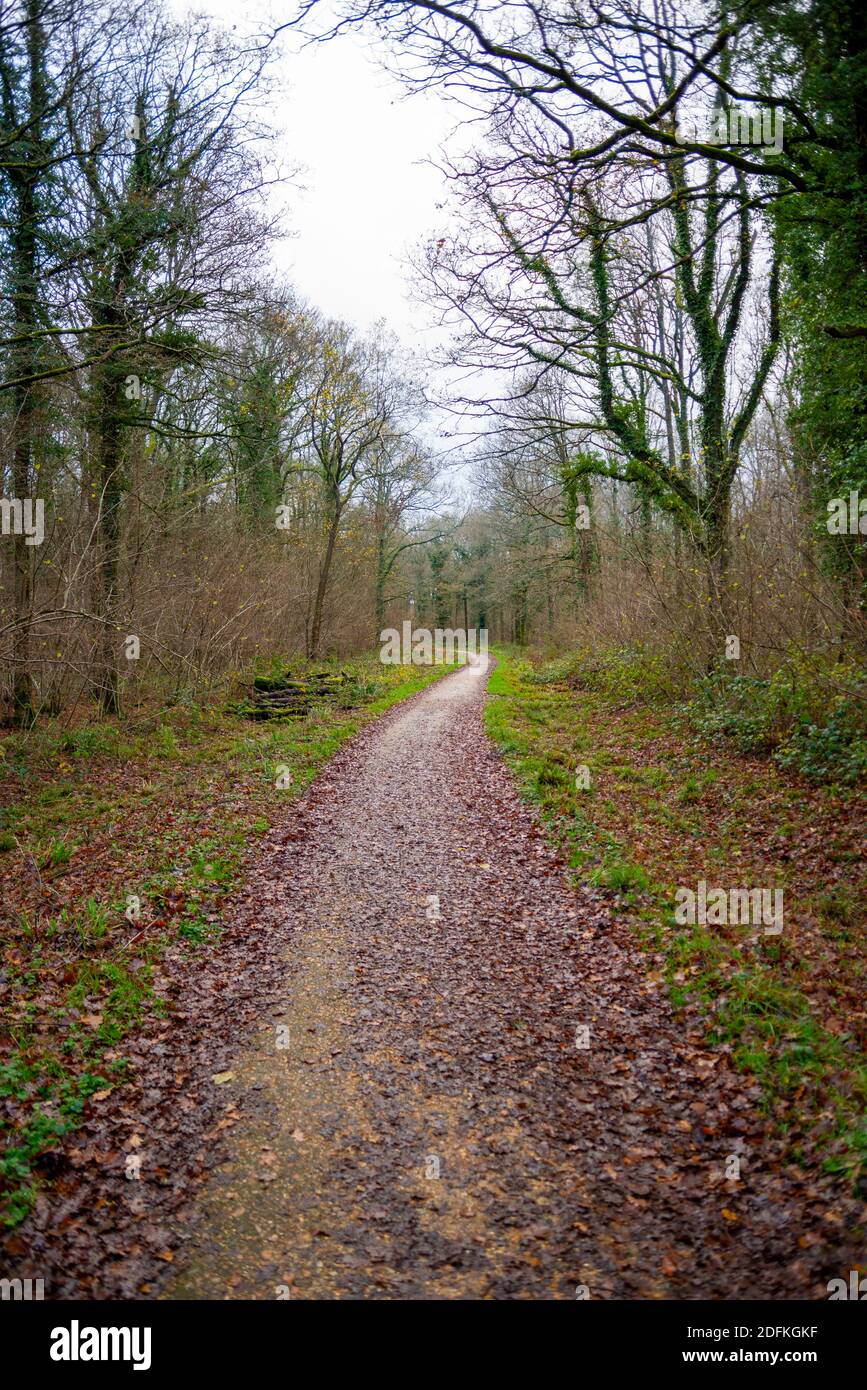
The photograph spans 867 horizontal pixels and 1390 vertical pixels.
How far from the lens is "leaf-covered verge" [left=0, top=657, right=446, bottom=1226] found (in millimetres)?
4441

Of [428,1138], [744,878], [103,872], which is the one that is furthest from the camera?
[103,872]

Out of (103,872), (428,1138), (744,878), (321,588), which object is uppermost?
(321,588)

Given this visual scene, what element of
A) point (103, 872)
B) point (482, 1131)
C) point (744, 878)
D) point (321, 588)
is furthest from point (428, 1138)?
point (321, 588)

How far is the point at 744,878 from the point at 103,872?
6208 mm

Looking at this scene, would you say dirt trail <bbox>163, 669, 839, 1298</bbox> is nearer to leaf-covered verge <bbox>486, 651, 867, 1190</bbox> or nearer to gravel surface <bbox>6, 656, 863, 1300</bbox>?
gravel surface <bbox>6, 656, 863, 1300</bbox>

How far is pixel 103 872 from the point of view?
24.8 feet

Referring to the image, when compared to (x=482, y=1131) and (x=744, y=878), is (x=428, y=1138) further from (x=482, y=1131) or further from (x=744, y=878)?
(x=744, y=878)

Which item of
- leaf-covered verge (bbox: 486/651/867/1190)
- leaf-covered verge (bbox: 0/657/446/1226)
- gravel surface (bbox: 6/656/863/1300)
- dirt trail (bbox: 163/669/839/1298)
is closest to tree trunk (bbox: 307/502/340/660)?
leaf-covered verge (bbox: 0/657/446/1226)

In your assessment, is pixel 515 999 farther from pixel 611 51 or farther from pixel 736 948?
pixel 611 51

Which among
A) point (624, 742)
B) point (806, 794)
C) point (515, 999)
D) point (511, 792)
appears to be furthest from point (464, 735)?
point (515, 999)

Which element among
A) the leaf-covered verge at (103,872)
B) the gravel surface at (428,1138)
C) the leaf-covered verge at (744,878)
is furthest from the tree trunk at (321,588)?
the gravel surface at (428,1138)

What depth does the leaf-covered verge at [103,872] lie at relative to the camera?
175 inches

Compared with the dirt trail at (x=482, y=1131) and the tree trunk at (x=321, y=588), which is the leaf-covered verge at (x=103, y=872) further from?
the tree trunk at (x=321, y=588)

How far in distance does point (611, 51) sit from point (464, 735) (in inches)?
421
